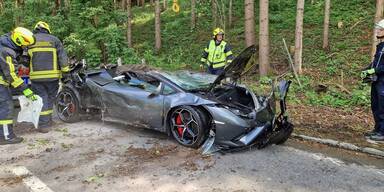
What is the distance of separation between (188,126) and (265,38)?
6.02 m

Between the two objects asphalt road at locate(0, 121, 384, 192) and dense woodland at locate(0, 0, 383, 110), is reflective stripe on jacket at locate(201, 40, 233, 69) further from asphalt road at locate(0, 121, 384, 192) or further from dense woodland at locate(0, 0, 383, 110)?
asphalt road at locate(0, 121, 384, 192)

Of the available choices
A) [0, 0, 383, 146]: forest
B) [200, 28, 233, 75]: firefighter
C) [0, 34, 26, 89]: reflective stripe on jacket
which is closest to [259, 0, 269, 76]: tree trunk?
[0, 0, 383, 146]: forest

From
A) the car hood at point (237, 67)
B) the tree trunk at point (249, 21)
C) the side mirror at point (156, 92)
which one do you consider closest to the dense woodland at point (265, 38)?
the tree trunk at point (249, 21)

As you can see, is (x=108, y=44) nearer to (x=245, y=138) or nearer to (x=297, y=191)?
(x=245, y=138)

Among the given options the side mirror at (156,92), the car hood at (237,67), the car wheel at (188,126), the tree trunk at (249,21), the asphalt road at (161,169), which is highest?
the tree trunk at (249,21)

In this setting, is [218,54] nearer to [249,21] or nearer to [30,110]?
[249,21]

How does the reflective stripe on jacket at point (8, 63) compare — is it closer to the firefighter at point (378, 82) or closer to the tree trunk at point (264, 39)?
the firefighter at point (378, 82)

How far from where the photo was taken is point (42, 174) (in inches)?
195

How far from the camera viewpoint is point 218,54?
9.24 m

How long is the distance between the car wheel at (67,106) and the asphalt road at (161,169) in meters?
1.26

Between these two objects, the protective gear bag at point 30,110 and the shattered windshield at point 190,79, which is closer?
the shattered windshield at point 190,79

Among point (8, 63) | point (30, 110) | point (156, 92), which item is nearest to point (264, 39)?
point (156, 92)

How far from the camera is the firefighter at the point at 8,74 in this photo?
6125mm

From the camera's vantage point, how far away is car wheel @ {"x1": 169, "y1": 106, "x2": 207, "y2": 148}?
5664 millimetres
